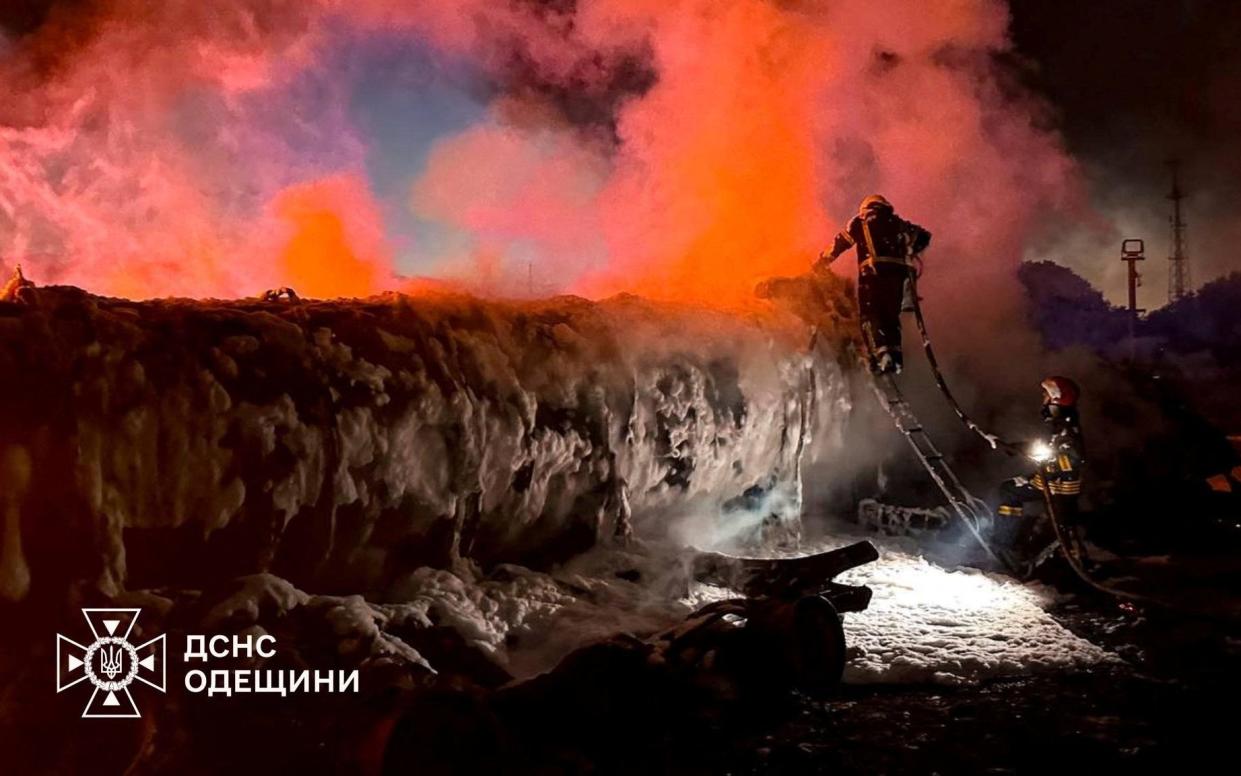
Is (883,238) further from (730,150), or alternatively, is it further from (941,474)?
(730,150)

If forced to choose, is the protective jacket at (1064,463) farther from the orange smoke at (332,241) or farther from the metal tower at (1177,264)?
the metal tower at (1177,264)

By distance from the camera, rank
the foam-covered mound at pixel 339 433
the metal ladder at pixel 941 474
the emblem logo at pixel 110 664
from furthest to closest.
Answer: the metal ladder at pixel 941 474 → the foam-covered mound at pixel 339 433 → the emblem logo at pixel 110 664

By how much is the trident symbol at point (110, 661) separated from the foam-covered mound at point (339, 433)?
424 mm

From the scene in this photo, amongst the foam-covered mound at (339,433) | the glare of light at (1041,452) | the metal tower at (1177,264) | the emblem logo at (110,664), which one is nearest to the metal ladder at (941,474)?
the glare of light at (1041,452)

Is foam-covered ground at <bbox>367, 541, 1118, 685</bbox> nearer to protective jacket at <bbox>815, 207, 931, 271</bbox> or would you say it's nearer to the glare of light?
the glare of light

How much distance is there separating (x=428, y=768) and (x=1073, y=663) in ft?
18.5

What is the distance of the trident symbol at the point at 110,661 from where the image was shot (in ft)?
13.9

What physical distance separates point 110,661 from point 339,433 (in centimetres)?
204

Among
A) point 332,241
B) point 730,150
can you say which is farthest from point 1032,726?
point 332,241

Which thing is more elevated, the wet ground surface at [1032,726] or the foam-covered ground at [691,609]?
the foam-covered ground at [691,609]

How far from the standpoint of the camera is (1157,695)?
19.3 feet

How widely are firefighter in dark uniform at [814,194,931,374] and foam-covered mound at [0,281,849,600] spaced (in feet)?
8.21

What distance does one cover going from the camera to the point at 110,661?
4234mm

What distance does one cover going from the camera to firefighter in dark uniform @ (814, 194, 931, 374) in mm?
10398
